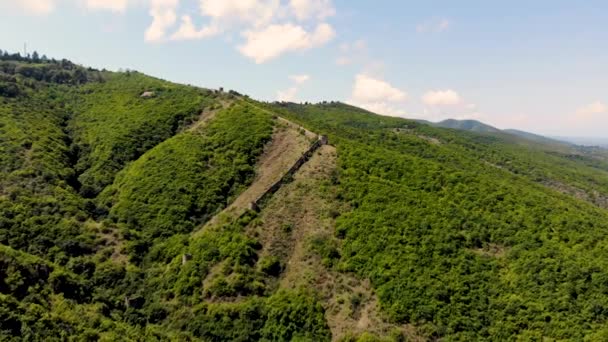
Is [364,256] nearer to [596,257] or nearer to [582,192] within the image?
[596,257]

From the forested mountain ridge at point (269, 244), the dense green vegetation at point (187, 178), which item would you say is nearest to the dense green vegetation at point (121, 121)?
the forested mountain ridge at point (269, 244)

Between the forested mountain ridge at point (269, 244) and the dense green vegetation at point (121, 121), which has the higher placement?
the dense green vegetation at point (121, 121)

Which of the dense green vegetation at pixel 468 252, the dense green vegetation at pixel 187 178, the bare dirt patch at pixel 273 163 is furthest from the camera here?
the dense green vegetation at pixel 187 178

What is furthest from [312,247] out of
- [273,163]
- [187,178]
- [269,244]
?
[187,178]

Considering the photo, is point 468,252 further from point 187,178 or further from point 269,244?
point 187,178

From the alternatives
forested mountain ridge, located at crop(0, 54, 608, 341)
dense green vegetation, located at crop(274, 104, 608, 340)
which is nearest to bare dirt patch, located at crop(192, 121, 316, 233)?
forested mountain ridge, located at crop(0, 54, 608, 341)

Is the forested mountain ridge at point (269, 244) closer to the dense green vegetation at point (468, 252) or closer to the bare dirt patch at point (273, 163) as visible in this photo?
the dense green vegetation at point (468, 252)

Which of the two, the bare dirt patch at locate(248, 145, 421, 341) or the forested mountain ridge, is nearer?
the forested mountain ridge

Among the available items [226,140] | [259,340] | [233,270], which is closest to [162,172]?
[226,140]

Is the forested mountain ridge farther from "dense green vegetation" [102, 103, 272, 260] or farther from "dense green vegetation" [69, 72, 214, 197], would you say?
"dense green vegetation" [69, 72, 214, 197]
